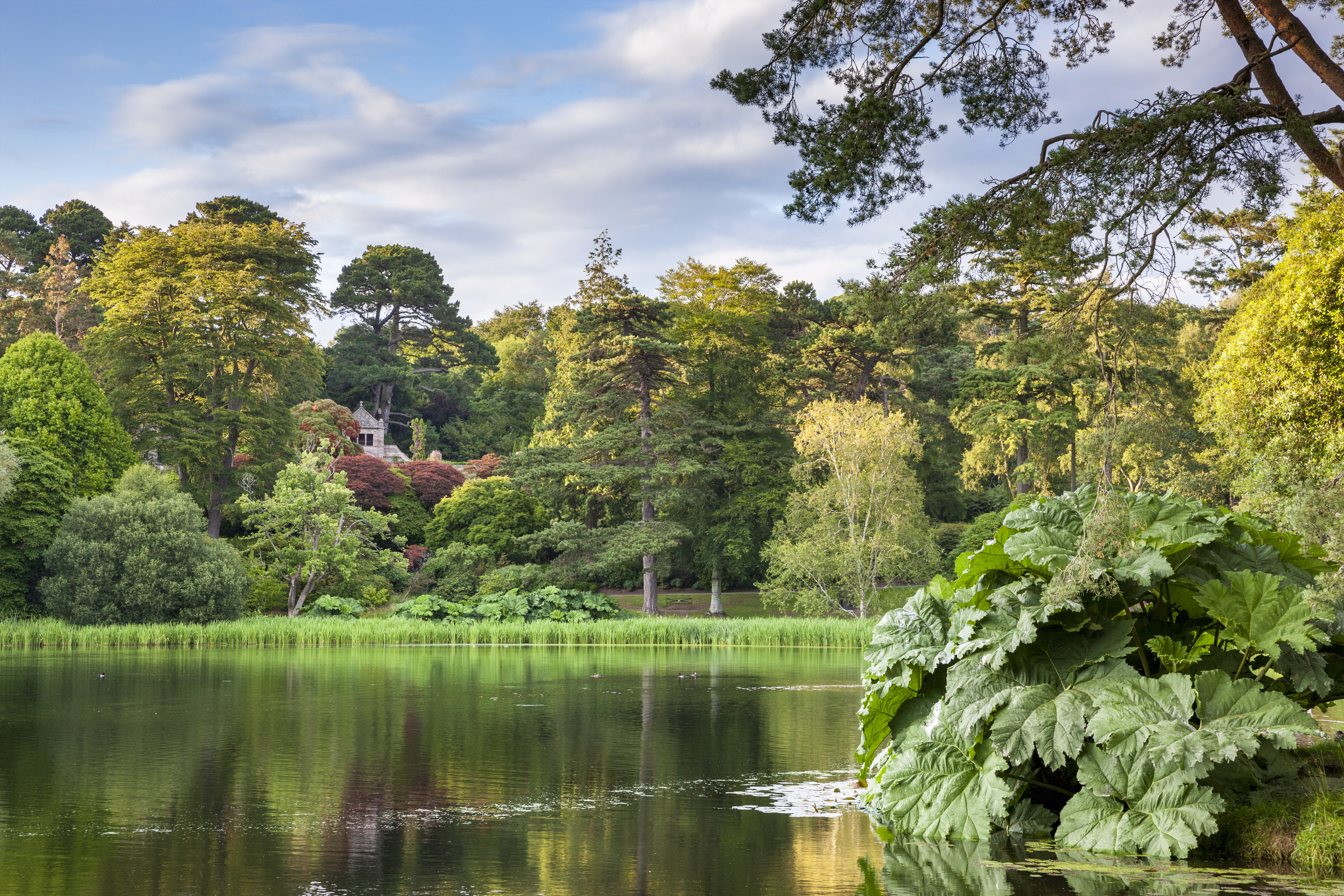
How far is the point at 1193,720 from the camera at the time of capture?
721cm

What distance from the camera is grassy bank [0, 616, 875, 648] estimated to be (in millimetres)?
29391

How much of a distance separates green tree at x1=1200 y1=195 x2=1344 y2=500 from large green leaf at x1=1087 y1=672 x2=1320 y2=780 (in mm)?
6017

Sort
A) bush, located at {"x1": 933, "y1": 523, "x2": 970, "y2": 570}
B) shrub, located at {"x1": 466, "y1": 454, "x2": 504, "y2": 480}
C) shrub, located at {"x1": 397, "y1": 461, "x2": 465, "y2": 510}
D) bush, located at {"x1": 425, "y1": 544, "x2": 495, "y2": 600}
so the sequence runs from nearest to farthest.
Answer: bush, located at {"x1": 425, "y1": 544, "x2": 495, "y2": 600} < bush, located at {"x1": 933, "y1": 523, "x2": 970, "y2": 570} < shrub, located at {"x1": 466, "y1": 454, "x2": 504, "y2": 480} < shrub, located at {"x1": 397, "y1": 461, "x2": 465, "y2": 510}

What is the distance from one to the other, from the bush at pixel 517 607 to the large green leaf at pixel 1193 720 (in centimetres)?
2889

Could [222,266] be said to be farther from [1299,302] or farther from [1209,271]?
[1299,302]

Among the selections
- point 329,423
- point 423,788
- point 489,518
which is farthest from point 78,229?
point 423,788

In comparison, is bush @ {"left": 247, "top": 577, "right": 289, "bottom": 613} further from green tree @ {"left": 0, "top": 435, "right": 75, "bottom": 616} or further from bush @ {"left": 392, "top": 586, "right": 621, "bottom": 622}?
green tree @ {"left": 0, "top": 435, "right": 75, "bottom": 616}

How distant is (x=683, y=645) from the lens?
32.3 m

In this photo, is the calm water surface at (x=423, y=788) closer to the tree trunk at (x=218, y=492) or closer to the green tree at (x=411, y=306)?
the tree trunk at (x=218, y=492)

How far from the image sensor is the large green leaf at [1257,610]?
7016mm

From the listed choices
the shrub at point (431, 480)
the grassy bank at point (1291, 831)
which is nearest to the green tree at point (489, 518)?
the shrub at point (431, 480)

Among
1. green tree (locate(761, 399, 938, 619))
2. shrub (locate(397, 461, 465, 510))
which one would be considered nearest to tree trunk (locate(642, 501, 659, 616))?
green tree (locate(761, 399, 938, 619))

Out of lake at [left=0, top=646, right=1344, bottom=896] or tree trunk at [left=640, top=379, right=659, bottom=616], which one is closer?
lake at [left=0, top=646, right=1344, bottom=896]

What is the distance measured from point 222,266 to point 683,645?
→ 21.6m
